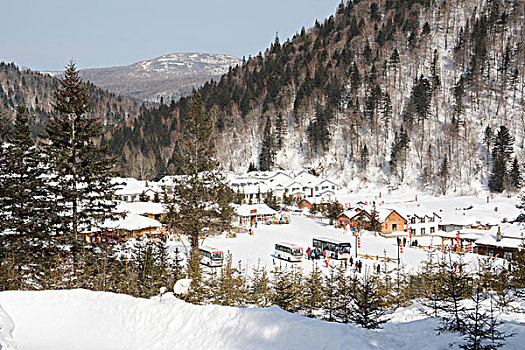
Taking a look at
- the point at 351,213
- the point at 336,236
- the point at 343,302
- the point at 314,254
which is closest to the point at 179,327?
the point at 343,302

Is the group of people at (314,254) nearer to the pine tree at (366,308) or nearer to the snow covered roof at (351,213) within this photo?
the snow covered roof at (351,213)

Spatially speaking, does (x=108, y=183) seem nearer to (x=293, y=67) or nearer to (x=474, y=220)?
(x=474, y=220)

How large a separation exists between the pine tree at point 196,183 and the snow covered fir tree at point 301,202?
138 mm

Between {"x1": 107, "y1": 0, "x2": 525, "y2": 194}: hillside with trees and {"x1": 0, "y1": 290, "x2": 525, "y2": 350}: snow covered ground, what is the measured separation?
63238 mm

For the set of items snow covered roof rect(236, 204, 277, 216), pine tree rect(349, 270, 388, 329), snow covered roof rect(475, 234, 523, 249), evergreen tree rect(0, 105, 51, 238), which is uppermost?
evergreen tree rect(0, 105, 51, 238)

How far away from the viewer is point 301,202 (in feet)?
Result: 204

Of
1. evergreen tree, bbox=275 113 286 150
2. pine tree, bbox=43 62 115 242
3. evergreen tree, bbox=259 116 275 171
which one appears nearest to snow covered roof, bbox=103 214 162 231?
pine tree, bbox=43 62 115 242

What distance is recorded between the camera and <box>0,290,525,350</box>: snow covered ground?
7576 mm

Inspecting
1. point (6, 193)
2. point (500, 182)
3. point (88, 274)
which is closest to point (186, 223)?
Answer: point (88, 274)

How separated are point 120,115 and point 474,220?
187756 mm

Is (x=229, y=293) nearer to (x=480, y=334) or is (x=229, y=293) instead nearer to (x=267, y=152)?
(x=480, y=334)

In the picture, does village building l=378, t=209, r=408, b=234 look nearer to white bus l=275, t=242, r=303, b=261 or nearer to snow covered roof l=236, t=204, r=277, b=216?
snow covered roof l=236, t=204, r=277, b=216

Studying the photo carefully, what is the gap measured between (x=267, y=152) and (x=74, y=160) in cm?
6849

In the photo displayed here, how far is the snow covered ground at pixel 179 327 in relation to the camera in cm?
758
